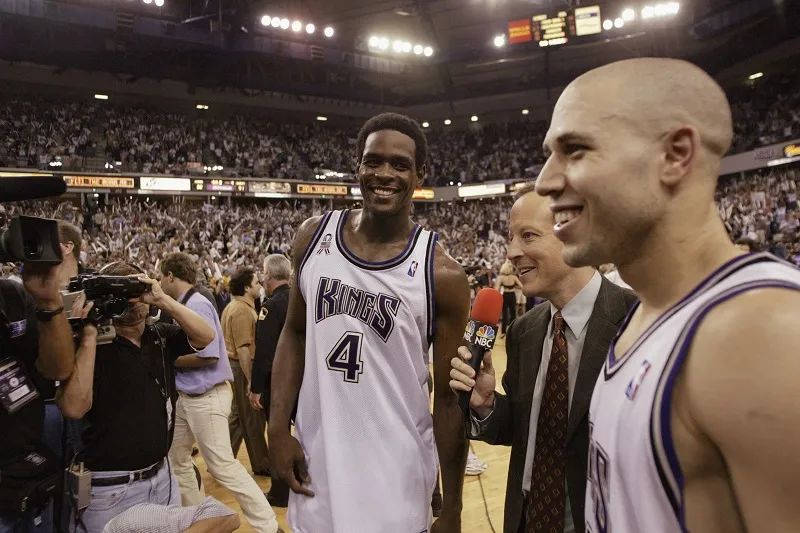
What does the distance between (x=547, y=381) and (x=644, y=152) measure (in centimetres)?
106

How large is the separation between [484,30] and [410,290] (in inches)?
1127

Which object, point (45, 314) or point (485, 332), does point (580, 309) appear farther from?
point (45, 314)

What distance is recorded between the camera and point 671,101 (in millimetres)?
954

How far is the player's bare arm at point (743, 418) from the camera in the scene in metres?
0.70

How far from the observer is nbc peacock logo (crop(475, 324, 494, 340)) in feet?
5.12

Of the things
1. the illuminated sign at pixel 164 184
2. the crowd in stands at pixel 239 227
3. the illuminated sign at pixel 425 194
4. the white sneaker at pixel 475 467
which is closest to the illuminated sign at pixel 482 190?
the illuminated sign at pixel 425 194

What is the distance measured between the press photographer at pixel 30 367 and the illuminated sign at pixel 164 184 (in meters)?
22.5

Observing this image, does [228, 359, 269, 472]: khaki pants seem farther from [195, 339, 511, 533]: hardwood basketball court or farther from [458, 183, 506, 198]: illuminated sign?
[458, 183, 506, 198]: illuminated sign

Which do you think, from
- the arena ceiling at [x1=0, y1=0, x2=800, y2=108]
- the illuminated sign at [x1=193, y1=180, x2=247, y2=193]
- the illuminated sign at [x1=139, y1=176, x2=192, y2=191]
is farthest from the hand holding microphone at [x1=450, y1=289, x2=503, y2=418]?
the arena ceiling at [x1=0, y1=0, x2=800, y2=108]

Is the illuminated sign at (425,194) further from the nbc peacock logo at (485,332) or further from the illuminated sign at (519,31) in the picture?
the nbc peacock logo at (485,332)

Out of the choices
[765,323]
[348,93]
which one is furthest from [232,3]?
[765,323]

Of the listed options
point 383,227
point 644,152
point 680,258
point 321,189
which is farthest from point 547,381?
point 321,189

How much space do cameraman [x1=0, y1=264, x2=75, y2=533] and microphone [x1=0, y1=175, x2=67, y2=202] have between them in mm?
355

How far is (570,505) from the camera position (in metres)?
1.68
